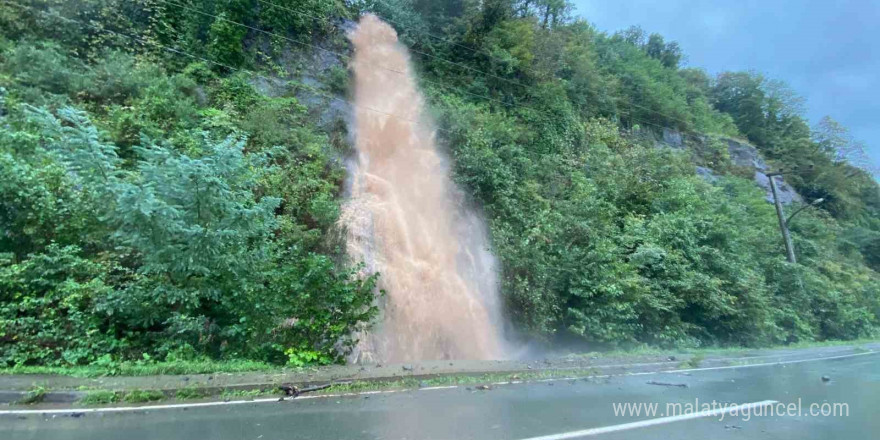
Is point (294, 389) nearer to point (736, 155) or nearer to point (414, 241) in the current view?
point (414, 241)

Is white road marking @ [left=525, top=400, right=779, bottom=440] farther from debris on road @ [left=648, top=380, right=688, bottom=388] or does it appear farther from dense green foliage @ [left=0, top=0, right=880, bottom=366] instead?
dense green foliage @ [left=0, top=0, right=880, bottom=366]

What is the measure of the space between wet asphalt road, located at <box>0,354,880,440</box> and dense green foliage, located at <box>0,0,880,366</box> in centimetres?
242

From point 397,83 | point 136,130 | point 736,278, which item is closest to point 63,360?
point 136,130

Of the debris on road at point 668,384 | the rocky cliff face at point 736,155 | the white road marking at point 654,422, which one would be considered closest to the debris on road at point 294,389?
the white road marking at point 654,422

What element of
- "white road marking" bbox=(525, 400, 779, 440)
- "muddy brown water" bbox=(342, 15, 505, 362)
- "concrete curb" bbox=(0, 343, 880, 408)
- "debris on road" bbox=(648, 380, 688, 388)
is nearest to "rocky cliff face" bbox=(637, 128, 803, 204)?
"muddy brown water" bbox=(342, 15, 505, 362)

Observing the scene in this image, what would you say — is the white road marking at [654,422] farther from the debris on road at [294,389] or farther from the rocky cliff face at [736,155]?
the rocky cliff face at [736,155]

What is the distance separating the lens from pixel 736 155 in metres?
37.2

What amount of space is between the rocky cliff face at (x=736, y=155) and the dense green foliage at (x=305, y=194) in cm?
87

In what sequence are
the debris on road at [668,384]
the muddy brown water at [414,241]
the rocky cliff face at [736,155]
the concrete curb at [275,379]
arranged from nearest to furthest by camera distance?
the concrete curb at [275,379] < the debris on road at [668,384] < the muddy brown water at [414,241] < the rocky cliff face at [736,155]

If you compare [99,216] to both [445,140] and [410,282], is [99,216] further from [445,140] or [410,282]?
[445,140]

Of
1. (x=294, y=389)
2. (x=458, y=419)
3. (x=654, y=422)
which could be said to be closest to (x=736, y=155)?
(x=654, y=422)

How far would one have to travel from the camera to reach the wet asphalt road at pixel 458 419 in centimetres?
555

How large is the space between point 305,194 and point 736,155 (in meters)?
36.2

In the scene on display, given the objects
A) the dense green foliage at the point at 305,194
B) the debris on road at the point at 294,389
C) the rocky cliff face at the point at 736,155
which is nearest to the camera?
the debris on road at the point at 294,389
